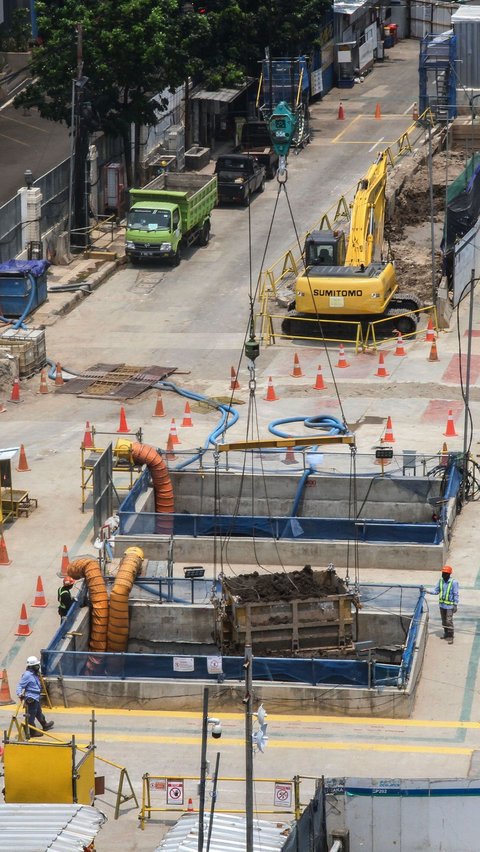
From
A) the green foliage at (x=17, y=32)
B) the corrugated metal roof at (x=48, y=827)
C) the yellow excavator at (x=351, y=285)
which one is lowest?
the corrugated metal roof at (x=48, y=827)

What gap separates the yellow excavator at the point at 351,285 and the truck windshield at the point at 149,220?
4.96 m

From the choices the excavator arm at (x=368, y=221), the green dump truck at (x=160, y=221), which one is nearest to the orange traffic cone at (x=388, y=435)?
the excavator arm at (x=368, y=221)

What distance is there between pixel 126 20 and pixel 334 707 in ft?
110

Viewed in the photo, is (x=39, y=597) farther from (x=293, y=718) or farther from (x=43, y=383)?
(x=43, y=383)

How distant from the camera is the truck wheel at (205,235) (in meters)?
57.9

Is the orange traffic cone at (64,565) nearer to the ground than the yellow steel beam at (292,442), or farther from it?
nearer to the ground

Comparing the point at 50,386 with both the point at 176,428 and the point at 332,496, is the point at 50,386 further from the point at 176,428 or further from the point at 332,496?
the point at 332,496

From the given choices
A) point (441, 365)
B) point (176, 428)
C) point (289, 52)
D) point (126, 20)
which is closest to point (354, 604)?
point (176, 428)

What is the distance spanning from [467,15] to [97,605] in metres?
46.3

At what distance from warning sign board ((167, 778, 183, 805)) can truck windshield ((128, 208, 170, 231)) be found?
98.0ft

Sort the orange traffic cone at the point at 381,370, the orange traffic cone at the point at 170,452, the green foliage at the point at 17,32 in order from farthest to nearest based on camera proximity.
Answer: the green foliage at the point at 17,32 < the orange traffic cone at the point at 381,370 < the orange traffic cone at the point at 170,452

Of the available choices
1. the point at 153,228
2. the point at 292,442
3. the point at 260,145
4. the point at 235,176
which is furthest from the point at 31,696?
the point at 260,145

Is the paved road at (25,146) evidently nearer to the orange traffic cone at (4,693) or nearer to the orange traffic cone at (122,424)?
the orange traffic cone at (122,424)

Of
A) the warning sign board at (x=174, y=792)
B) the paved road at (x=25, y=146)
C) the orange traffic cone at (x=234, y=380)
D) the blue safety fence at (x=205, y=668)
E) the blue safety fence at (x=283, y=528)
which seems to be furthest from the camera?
the paved road at (x=25, y=146)
